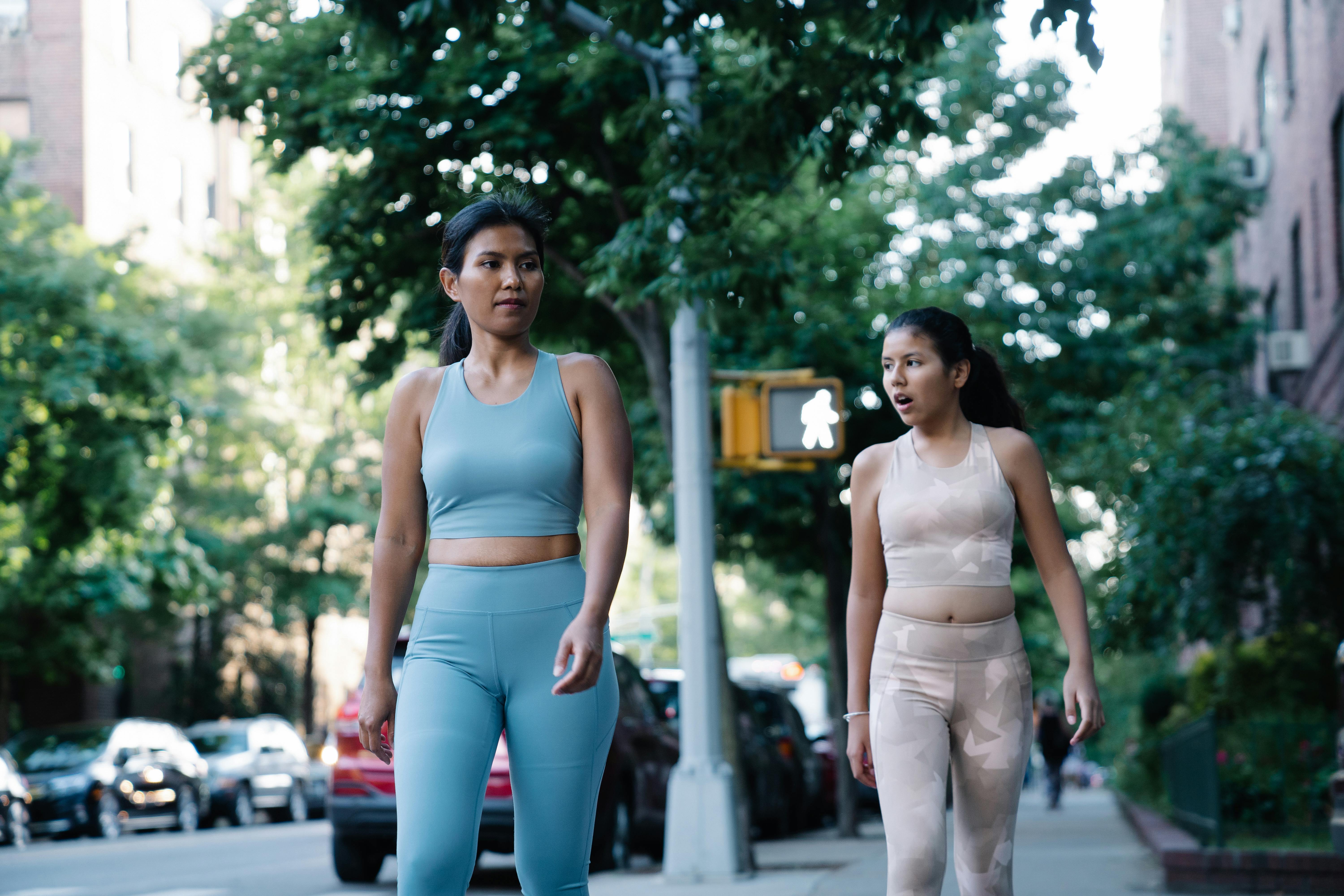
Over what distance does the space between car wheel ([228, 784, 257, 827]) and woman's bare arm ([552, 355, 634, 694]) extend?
24.3 meters

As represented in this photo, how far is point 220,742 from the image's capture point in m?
27.5

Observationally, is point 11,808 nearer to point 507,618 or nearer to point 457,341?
point 457,341

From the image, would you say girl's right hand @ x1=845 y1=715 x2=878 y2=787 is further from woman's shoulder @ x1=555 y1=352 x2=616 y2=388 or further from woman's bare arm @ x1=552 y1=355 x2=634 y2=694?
woman's shoulder @ x1=555 y1=352 x2=616 y2=388

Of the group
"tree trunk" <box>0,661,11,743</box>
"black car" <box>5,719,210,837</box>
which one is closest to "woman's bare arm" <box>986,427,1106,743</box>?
"black car" <box>5,719,210,837</box>

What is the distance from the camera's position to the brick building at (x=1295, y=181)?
17.5m

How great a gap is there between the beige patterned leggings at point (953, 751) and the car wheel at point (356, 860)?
8.10m

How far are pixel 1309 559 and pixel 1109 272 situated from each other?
9.00 m

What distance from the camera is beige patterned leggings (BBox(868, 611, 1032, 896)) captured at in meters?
4.18

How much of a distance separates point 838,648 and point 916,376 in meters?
15.7

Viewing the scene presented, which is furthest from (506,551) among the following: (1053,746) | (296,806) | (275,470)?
(275,470)

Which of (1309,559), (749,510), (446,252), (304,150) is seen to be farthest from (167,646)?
(446,252)

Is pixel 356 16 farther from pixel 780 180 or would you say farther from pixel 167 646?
pixel 167 646

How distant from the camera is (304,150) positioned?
13.7 m

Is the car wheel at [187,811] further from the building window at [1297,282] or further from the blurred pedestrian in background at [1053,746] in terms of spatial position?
the building window at [1297,282]
